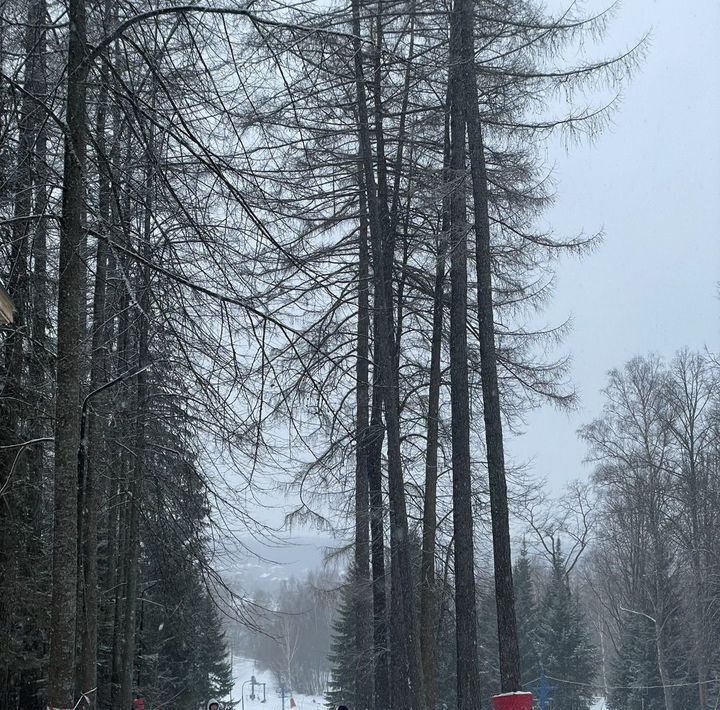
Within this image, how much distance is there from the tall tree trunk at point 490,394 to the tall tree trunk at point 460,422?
0.20 m

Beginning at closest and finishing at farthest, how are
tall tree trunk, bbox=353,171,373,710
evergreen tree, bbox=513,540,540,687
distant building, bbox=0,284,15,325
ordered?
1. distant building, bbox=0,284,15,325
2. tall tree trunk, bbox=353,171,373,710
3. evergreen tree, bbox=513,540,540,687

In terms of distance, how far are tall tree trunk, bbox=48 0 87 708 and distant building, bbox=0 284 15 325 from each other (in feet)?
6.51

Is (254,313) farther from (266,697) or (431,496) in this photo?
(266,697)

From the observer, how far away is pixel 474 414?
57.8ft

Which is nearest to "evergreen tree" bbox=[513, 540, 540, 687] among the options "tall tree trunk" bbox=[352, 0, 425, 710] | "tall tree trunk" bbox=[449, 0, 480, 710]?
"tall tree trunk" bbox=[449, 0, 480, 710]

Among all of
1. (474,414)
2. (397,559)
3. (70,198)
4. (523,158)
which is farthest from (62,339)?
(474,414)

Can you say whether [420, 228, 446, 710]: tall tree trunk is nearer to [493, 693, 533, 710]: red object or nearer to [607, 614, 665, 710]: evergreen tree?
[493, 693, 533, 710]: red object

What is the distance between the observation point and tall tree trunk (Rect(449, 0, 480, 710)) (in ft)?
47.4

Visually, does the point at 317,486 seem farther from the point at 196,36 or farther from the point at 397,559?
the point at 196,36

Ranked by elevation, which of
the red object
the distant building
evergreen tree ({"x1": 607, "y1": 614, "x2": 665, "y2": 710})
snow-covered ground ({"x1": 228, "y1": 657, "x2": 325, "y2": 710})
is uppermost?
the distant building

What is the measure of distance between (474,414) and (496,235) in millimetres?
3630

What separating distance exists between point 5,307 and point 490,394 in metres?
7.32

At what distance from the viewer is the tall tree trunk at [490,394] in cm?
1259

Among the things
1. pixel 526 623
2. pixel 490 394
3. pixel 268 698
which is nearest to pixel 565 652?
pixel 526 623
